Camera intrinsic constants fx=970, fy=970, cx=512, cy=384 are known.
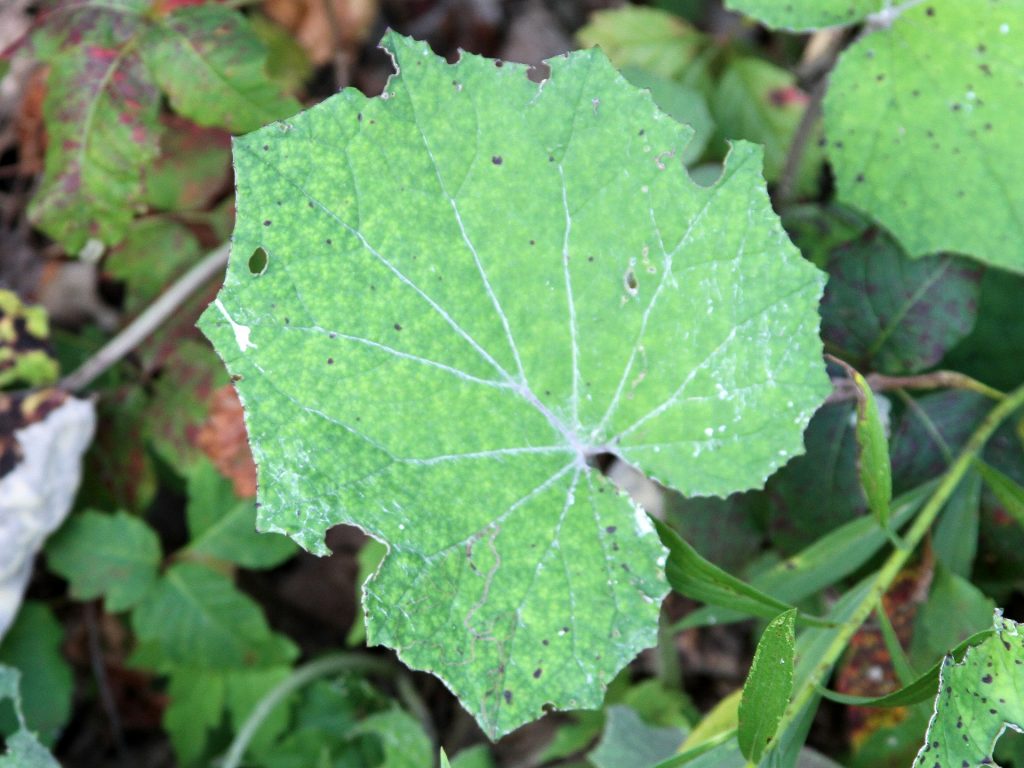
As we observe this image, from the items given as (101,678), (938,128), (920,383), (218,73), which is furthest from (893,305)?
(101,678)

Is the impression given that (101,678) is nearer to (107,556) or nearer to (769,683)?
(107,556)

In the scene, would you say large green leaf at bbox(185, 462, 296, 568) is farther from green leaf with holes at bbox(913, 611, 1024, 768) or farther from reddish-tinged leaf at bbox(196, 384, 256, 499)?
green leaf with holes at bbox(913, 611, 1024, 768)

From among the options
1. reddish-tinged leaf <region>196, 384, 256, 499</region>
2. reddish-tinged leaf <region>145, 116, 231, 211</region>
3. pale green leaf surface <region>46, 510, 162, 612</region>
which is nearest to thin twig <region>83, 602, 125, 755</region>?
pale green leaf surface <region>46, 510, 162, 612</region>

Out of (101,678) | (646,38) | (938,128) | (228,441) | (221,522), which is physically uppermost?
(938,128)

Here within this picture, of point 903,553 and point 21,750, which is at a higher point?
point 903,553

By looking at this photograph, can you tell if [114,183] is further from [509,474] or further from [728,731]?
[728,731]

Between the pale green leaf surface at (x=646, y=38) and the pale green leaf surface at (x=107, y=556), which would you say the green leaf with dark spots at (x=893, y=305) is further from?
the pale green leaf surface at (x=107, y=556)

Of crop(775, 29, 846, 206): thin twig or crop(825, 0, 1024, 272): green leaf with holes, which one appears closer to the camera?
crop(825, 0, 1024, 272): green leaf with holes
